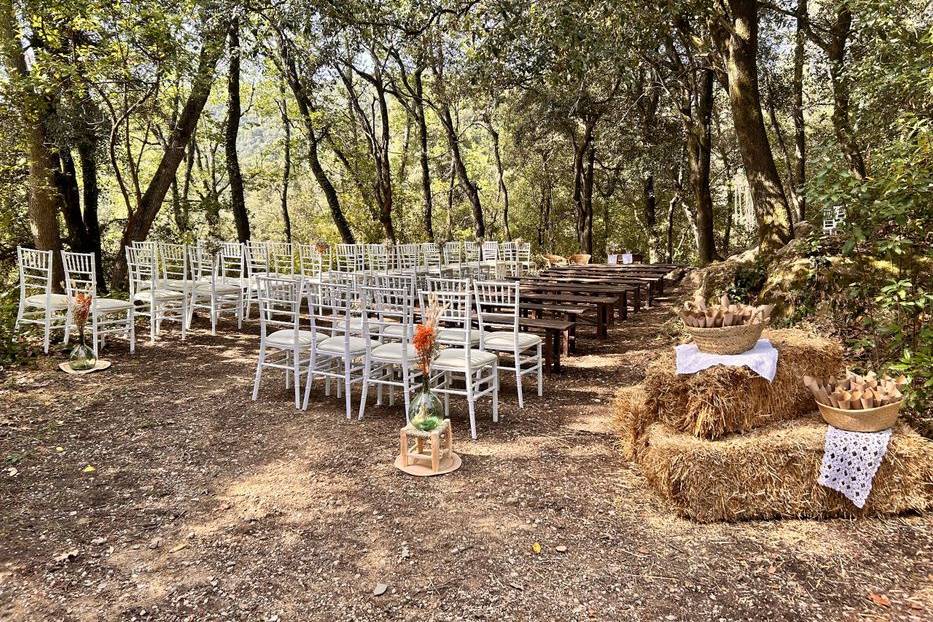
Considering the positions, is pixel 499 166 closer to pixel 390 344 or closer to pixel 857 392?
pixel 390 344

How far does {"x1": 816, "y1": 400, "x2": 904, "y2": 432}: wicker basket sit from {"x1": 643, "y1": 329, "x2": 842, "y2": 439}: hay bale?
33 cm

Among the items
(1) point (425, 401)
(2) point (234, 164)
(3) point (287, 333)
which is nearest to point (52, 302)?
(3) point (287, 333)

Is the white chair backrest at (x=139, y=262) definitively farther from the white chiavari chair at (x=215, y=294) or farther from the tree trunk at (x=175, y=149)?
the tree trunk at (x=175, y=149)

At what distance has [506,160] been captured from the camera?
20.7 m

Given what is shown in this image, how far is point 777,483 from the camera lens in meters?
2.79

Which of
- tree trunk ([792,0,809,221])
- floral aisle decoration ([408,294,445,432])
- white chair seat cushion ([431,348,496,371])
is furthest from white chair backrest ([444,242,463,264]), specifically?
floral aisle decoration ([408,294,445,432])

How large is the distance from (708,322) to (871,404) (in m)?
0.82

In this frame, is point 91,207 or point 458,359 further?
point 91,207

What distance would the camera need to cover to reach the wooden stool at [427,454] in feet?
11.3

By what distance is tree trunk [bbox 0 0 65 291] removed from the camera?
6766 mm

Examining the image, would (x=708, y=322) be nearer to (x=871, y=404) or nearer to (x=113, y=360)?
(x=871, y=404)

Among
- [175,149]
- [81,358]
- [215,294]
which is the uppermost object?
[175,149]

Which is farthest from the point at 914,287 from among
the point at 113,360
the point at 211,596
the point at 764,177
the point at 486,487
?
the point at 113,360

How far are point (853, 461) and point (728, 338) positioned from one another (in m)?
0.80
